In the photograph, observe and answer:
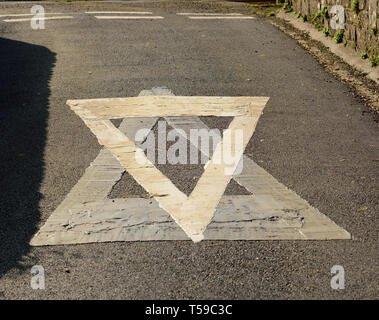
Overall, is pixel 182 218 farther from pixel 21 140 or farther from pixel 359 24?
pixel 359 24

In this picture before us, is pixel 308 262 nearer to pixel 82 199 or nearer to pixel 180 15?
pixel 82 199

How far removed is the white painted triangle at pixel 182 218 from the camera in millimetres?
5062

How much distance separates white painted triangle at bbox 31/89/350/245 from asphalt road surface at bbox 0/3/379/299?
130 millimetres

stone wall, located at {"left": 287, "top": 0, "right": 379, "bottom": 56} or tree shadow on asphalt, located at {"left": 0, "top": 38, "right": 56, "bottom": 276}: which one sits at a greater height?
stone wall, located at {"left": 287, "top": 0, "right": 379, "bottom": 56}

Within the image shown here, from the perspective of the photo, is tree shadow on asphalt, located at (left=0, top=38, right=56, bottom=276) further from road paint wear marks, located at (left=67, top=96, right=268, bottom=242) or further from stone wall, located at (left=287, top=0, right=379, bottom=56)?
stone wall, located at (left=287, top=0, right=379, bottom=56)

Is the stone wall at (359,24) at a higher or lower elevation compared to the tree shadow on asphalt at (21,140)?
higher

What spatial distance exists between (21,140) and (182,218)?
2774mm

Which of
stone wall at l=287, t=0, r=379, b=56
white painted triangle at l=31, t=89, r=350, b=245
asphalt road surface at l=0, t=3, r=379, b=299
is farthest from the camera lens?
stone wall at l=287, t=0, r=379, b=56

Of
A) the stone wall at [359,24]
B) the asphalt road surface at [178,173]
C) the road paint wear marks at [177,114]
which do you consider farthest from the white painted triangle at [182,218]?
the stone wall at [359,24]

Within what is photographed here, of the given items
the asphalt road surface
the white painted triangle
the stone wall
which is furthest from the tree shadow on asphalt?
the stone wall

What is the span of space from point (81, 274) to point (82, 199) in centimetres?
131

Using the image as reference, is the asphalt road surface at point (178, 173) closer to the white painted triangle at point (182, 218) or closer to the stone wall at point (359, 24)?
the white painted triangle at point (182, 218)

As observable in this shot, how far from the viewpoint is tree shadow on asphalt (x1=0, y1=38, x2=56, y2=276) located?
510 cm

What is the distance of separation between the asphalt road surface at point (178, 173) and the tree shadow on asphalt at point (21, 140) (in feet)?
0.06
